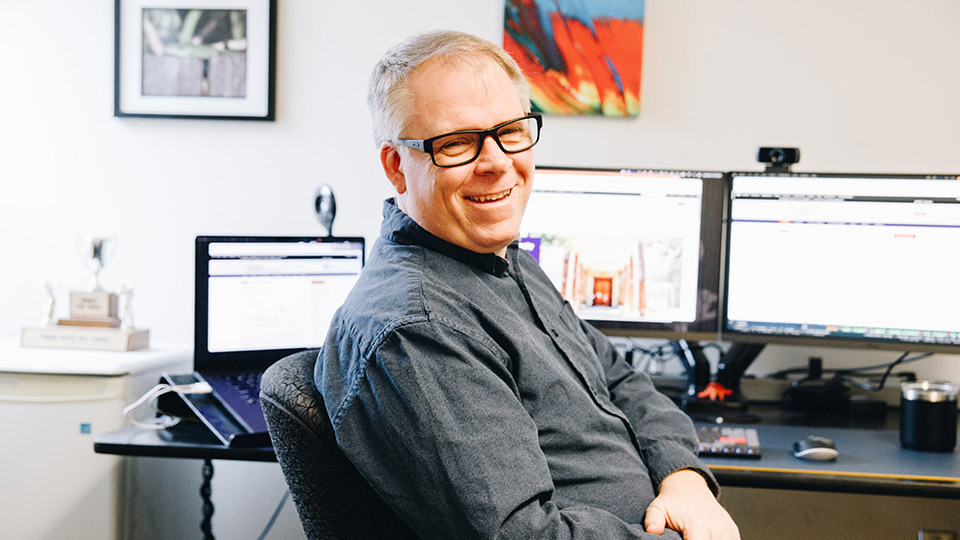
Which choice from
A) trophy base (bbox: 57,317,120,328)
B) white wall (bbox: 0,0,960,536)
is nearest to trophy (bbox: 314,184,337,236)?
white wall (bbox: 0,0,960,536)

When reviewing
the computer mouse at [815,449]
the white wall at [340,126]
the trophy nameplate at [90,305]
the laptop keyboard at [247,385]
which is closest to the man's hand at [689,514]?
the computer mouse at [815,449]

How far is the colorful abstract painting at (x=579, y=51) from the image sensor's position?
2.05 metres

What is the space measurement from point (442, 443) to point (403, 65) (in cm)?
54

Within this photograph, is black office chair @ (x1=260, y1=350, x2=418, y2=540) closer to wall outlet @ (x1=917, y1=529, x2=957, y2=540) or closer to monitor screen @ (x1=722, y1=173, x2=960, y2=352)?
monitor screen @ (x1=722, y1=173, x2=960, y2=352)

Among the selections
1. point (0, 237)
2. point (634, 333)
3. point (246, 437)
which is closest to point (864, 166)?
point (634, 333)

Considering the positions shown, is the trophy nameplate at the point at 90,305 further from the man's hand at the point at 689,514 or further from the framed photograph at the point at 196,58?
the man's hand at the point at 689,514

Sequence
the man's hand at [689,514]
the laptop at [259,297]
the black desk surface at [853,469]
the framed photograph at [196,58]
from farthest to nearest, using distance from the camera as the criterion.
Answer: the framed photograph at [196,58]
the laptop at [259,297]
the black desk surface at [853,469]
the man's hand at [689,514]

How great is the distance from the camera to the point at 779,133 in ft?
6.77

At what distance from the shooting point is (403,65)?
3.65 ft

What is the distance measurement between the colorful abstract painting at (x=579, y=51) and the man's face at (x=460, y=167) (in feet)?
A: 3.10

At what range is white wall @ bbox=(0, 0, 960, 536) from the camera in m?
2.02

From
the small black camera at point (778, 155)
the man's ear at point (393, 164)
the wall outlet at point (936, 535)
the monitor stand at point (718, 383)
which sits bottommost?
the wall outlet at point (936, 535)

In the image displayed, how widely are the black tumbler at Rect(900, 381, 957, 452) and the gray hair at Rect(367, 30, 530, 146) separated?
1.05 metres

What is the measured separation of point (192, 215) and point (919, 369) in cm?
198
